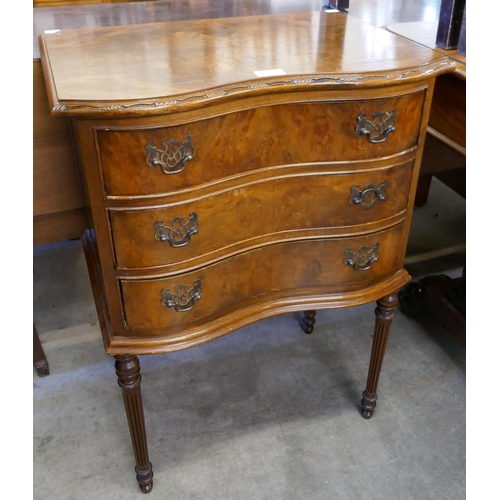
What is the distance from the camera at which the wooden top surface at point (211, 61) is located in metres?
0.99

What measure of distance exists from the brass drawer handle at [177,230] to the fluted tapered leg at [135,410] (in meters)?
0.34

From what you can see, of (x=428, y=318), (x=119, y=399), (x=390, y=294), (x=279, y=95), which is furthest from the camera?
(x=428, y=318)

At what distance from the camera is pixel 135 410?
138cm

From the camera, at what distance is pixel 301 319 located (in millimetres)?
2084

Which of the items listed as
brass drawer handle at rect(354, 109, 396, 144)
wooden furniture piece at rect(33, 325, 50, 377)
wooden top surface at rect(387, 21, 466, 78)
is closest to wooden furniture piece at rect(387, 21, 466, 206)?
wooden top surface at rect(387, 21, 466, 78)

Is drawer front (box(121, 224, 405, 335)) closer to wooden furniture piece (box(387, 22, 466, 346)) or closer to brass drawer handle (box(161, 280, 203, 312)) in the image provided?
brass drawer handle (box(161, 280, 203, 312))

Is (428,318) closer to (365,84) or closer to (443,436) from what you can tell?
(443,436)

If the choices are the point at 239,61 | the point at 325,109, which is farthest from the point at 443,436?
the point at 239,61

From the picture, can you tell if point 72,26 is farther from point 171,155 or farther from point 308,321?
point 308,321

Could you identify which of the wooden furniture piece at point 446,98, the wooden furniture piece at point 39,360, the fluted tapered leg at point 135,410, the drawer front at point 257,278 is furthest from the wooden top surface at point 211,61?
the wooden furniture piece at point 39,360

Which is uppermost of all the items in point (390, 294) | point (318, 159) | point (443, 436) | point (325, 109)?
point (325, 109)

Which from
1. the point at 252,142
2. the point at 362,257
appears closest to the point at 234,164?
the point at 252,142

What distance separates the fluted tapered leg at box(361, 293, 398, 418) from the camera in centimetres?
152

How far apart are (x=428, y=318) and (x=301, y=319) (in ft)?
1.62
